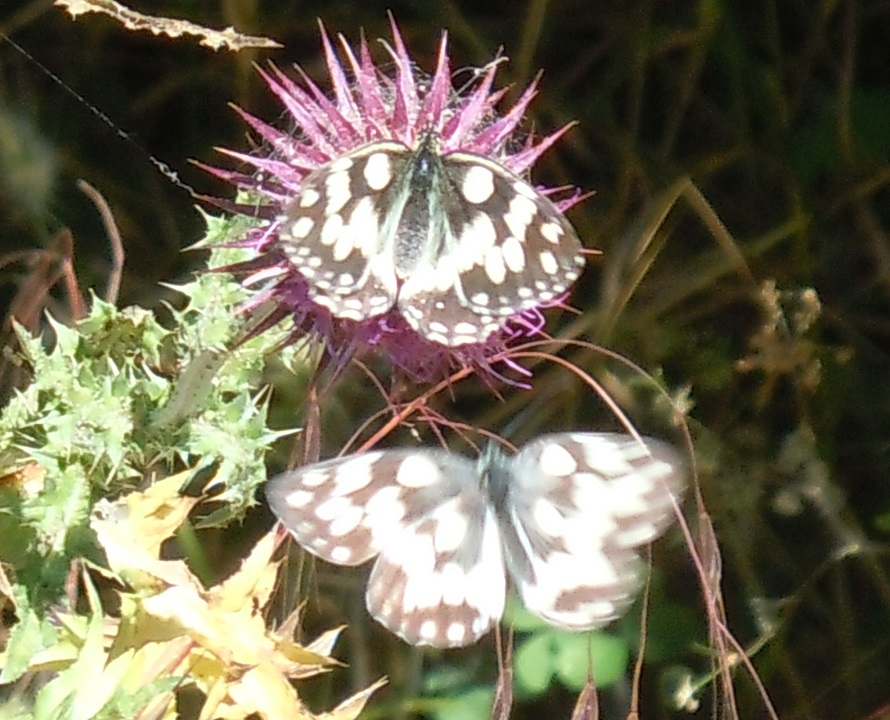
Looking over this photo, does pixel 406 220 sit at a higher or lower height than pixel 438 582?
higher

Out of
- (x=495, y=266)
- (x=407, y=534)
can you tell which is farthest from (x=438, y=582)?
(x=495, y=266)

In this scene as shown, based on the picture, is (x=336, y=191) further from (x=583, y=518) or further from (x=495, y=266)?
(x=583, y=518)

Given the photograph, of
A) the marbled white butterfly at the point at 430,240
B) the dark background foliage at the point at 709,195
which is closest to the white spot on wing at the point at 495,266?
the marbled white butterfly at the point at 430,240

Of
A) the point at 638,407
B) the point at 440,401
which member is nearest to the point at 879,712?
the point at 638,407

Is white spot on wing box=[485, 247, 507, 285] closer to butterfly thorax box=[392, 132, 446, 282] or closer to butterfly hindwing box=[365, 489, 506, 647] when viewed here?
butterfly thorax box=[392, 132, 446, 282]

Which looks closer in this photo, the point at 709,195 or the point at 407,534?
the point at 407,534

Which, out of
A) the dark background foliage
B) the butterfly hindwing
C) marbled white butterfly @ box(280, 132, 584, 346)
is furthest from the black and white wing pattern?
the dark background foliage

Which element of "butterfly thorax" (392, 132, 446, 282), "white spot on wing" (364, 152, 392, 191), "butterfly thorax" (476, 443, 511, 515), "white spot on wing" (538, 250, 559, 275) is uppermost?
"white spot on wing" (364, 152, 392, 191)
